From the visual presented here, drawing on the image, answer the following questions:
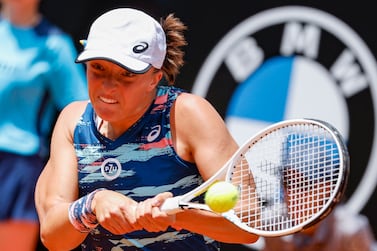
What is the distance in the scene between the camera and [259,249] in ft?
16.1

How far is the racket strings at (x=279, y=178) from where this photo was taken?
2875mm

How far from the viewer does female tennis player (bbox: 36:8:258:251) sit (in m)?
2.92

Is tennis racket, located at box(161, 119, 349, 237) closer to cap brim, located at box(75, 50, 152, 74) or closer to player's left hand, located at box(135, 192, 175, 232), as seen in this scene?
player's left hand, located at box(135, 192, 175, 232)

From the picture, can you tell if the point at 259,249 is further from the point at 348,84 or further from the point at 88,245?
the point at 88,245

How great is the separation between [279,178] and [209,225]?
226 millimetres

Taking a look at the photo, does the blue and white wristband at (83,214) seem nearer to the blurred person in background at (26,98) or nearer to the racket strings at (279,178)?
the racket strings at (279,178)

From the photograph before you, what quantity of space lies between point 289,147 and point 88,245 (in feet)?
2.26

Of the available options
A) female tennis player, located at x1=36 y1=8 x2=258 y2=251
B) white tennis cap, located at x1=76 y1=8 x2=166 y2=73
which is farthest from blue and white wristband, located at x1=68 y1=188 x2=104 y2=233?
white tennis cap, located at x1=76 y1=8 x2=166 y2=73

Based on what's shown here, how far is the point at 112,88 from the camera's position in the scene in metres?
2.90

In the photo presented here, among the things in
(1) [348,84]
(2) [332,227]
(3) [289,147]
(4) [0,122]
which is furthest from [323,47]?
(3) [289,147]

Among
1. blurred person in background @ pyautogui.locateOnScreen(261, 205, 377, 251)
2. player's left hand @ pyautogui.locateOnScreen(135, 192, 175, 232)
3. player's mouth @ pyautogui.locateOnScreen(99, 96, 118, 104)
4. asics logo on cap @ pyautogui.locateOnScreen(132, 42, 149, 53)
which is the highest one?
asics logo on cap @ pyautogui.locateOnScreen(132, 42, 149, 53)

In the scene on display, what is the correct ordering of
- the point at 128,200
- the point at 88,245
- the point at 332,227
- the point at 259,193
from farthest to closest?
the point at 332,227 < the point at 88,245 < the point at 259,193 < the point at 128,200

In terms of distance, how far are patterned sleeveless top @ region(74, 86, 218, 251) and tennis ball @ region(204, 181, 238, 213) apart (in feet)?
1.16

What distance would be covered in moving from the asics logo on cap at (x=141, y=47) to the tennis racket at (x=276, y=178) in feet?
1.21
